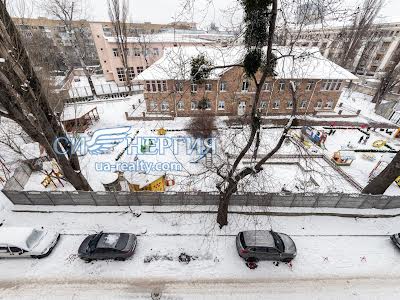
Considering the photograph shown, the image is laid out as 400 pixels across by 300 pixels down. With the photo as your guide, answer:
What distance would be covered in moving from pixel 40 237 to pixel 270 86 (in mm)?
25117

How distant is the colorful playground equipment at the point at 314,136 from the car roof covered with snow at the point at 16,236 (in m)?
22.0

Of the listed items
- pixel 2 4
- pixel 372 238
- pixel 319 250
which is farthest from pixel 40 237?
pixel 372 238

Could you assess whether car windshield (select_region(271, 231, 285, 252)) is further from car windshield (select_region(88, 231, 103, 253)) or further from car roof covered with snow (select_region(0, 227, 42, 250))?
car roof covered with snow (select_region(0, 227, 42, 250))

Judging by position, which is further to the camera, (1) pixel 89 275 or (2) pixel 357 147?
(2) pixel 357 147

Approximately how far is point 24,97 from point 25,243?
22.2 feet

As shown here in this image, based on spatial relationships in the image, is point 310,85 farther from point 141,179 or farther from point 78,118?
point 78,118

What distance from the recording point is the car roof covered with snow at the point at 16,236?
939 cm

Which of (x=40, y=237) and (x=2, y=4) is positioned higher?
(x=2, y=4)

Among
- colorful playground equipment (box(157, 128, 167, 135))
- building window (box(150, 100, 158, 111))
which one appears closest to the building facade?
building window (box(150, 100, 158, 111))

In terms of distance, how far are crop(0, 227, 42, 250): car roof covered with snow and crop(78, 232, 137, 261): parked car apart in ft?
8.31

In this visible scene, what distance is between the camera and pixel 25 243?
9.57m

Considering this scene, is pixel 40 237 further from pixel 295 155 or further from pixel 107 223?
pixel 295 155

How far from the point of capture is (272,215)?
12.2 m

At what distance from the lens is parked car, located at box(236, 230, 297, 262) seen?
9547mm
